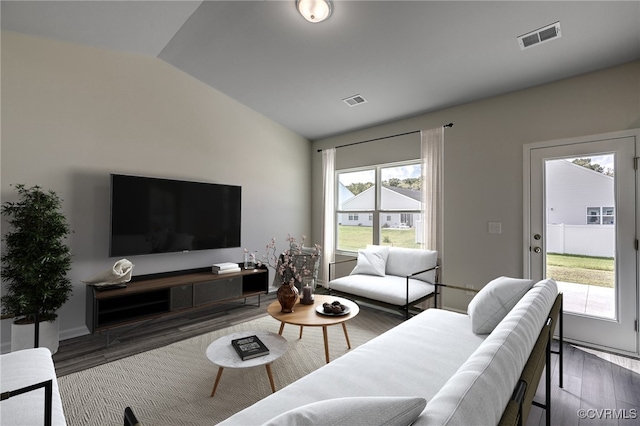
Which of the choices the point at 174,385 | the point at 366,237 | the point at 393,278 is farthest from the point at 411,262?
the point at 174,385

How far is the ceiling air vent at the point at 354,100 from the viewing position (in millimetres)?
3899

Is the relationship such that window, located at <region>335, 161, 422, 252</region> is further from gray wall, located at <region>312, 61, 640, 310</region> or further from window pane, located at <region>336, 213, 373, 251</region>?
gray wall, located at <region>312, 61, 640, 310</region>

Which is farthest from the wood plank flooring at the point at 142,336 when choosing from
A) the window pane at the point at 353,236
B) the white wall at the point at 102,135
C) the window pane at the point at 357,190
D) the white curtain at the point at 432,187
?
the white curtain at the point at 432,187

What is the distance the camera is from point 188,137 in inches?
156

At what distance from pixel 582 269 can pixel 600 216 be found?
557 mm

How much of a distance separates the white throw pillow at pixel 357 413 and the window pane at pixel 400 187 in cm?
377

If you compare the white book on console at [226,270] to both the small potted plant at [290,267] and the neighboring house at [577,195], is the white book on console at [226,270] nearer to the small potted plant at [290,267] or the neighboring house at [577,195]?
the small potted plant at [290,267]

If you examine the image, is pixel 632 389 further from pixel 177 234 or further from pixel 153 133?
pixel 153 133

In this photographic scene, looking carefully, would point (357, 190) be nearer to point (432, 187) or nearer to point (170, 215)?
point (432, 187)

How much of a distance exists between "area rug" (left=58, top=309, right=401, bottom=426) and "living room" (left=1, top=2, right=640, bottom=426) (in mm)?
1198

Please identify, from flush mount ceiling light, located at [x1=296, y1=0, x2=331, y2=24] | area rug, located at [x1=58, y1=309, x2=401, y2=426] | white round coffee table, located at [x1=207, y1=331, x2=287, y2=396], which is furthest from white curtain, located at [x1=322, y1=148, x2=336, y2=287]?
white round coffee table, located at [x1=207, y1=331, x2=287, y2=396]

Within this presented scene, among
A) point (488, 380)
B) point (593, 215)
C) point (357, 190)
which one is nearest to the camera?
point (488, 380)

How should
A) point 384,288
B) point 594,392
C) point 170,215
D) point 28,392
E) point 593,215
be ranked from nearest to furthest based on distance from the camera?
point 28,392 < point 594,392 < point 593,215 < point 384,288 < point 170,215

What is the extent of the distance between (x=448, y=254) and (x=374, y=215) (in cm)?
136
